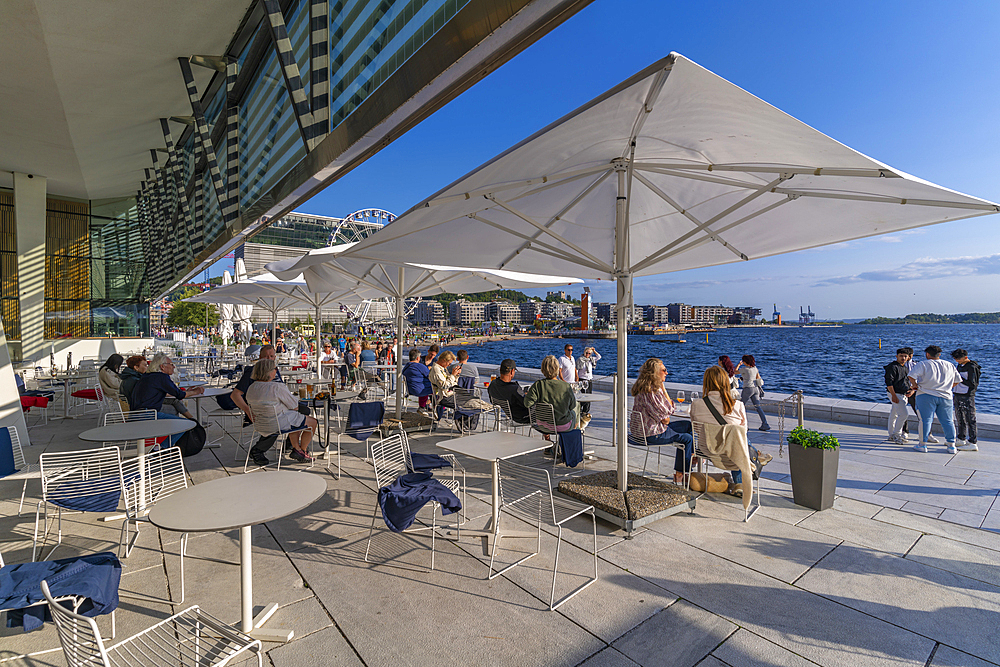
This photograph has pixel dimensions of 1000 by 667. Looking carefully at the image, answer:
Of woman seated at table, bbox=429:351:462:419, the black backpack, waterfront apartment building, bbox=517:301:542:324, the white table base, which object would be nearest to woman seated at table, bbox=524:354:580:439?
woman seated at table, bbox=429:351:462:419

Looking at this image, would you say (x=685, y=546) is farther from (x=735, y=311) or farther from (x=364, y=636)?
(x=735, y=311)

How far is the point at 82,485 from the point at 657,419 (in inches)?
211

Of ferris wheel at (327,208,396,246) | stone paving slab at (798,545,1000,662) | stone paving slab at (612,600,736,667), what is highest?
ferris wheel at (327,208,396,246)

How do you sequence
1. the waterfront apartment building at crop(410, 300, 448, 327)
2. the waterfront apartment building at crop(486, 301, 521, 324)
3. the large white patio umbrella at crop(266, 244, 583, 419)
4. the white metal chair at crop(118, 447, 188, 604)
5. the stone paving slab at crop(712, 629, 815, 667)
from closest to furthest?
the stone paving slab at crop(712, 629, 815, 667)
the white metal chair at crop(118, 447, 188, 604)
the large white patio umbrella at crop(266, 244, 583, 419)
the waterfront apartment building at crop(410, 300, 448, 327)
the waterfront apartment building at crop(486, 301, 521, 324)

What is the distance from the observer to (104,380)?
24.5 ft

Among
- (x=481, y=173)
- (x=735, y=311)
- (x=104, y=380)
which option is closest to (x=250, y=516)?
(x=481, y=173)

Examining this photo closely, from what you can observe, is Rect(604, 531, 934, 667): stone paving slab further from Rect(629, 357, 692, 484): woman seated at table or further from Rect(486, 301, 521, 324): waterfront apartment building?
Rect(486, 301, 521, 324): waterfront apartment building

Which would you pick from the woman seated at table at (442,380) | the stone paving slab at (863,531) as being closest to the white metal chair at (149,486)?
the woman seated at table at (442,380)

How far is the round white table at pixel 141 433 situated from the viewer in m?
4.21

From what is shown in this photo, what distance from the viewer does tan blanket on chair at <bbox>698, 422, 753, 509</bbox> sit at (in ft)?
14.3

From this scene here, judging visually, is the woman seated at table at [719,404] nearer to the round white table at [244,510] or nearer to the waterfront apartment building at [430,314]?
the round white table at [244,510]

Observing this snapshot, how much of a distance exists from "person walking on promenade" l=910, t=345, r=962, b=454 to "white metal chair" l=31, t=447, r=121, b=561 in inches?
374

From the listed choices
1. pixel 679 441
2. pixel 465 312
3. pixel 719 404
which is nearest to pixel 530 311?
pixel 465 312

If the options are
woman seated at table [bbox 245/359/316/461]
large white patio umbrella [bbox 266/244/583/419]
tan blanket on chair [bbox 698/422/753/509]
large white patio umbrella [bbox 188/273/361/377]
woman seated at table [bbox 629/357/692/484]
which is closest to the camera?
tan blanket on chair [bbox 698/422/753/509]
